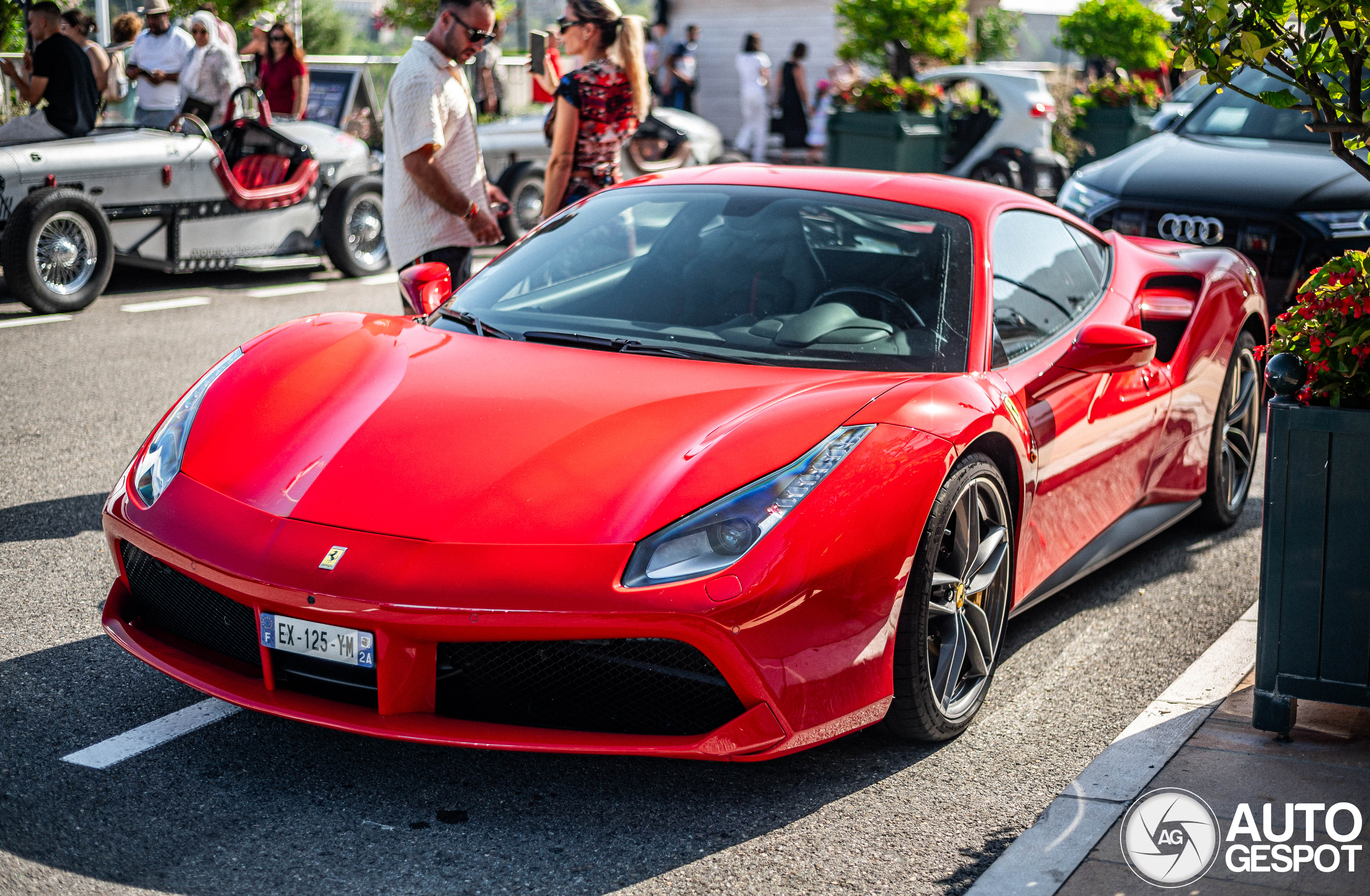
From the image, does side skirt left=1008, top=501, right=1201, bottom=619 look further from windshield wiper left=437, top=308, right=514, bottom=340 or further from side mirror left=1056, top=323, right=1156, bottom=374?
windshield wiper left=437, top=308, right=514, bottom=340

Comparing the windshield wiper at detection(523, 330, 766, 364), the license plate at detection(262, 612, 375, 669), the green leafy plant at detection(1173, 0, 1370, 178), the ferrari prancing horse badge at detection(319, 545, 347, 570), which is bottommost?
the license plate at detection(262, 612, 375, 669)

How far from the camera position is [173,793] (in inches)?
124

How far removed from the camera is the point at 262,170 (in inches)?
422

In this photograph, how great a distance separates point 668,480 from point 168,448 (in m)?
1.25

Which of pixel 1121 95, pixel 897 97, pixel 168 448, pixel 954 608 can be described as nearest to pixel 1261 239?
pixel 954 608

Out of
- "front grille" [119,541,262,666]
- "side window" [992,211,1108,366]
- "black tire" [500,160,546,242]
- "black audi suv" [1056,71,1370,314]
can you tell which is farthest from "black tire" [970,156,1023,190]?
"front grille" [119,541,262,666]

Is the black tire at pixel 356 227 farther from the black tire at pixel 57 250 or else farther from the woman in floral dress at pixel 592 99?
the woman in floral dress at pixel 592 99

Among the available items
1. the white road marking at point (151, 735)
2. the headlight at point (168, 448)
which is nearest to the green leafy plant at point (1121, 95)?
the headlight at point (168, 448)

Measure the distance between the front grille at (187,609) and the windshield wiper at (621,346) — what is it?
1161mm

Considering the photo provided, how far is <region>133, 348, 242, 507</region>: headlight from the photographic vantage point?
11.3 ft

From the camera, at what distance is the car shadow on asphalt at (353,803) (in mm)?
2871

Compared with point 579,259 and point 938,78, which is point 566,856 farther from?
point 938,78

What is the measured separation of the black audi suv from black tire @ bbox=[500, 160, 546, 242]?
5080 millimetres

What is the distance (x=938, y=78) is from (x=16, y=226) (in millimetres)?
10983
